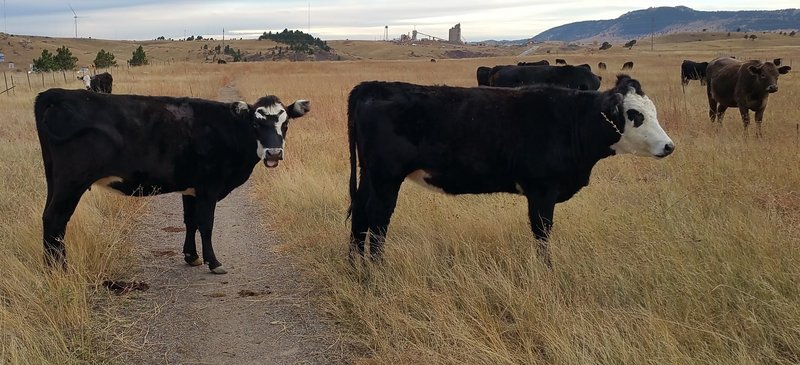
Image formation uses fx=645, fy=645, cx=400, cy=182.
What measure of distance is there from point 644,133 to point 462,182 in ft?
5.21

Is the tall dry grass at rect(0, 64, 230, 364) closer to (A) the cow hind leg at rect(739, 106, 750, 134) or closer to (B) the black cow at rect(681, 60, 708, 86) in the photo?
(A) the cow hind leg at rect(739, 106, 750, 134)

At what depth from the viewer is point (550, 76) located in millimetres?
20469

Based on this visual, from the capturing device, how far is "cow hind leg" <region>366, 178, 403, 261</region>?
5543mm

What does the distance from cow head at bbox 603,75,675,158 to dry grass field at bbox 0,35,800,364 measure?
2.37 feet

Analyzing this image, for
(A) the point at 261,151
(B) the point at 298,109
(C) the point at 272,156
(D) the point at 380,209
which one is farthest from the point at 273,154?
(D) the point at 380,209

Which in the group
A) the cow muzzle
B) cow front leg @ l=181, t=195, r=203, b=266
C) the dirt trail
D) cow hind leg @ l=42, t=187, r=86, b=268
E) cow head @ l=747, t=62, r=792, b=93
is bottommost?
the dirt trail

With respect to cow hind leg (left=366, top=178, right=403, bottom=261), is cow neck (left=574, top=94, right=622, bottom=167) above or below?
above

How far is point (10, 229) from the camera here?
20.0ft

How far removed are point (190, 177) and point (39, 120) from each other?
4.42ft

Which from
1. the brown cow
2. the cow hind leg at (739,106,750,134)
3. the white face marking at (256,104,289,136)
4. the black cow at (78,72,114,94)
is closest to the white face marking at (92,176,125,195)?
the white face marking at (256,104,289,136)

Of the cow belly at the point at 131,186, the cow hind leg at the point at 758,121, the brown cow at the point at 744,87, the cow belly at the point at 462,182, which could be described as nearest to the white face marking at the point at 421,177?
the cow belly at the point at 462,182

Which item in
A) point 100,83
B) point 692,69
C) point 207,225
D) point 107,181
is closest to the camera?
point 107,181

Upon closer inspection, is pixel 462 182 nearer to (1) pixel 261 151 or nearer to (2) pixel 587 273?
(2) pixel 587 273

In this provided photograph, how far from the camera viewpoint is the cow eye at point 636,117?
547cm
